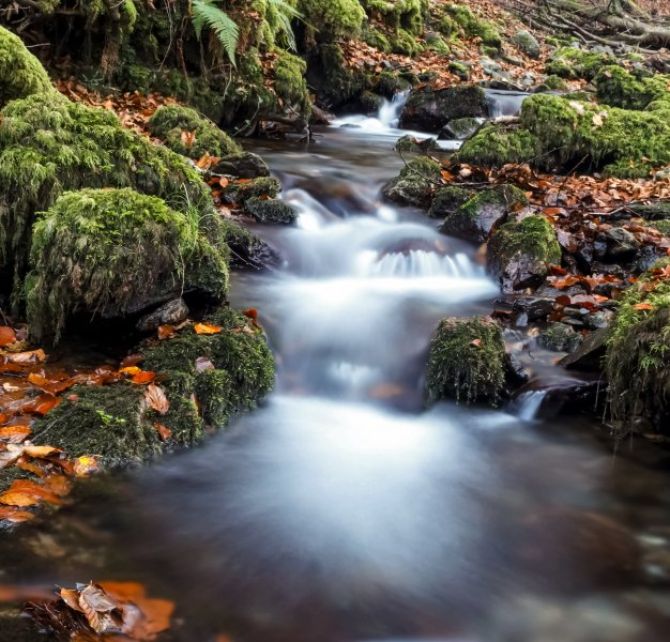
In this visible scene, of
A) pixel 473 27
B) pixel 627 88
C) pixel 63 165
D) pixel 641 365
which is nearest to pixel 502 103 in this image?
pixel 627 88

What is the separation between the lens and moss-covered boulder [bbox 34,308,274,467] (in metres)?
3.23

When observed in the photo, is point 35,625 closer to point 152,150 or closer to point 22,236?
point 22,236

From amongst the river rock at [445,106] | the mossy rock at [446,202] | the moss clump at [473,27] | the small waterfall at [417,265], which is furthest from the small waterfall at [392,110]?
the small waterfall at [417,265]

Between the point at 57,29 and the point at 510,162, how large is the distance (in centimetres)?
572

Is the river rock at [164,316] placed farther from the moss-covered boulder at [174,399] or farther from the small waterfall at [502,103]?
the small waterfall at [502,103]

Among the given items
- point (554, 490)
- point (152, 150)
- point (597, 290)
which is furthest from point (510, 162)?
point (554, 490)

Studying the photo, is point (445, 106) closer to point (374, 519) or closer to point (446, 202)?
point (446, 202)

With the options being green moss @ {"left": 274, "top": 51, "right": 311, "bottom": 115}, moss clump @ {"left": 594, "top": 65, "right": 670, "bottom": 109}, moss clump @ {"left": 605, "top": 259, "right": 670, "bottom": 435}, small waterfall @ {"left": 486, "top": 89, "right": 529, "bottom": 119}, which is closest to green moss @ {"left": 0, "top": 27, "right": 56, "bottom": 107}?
moss clump @ {"left": 605, "top": 259, "right": 670, "bottom": 435}

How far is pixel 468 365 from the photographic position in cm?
427

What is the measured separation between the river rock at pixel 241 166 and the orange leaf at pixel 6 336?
140 inches

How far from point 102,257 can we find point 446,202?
14.4ft

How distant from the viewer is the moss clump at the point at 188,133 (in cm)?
746

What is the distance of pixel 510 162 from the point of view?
334 inches

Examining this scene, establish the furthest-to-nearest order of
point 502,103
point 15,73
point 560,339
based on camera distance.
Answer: point 502,103, point 15,73, point 560,339
